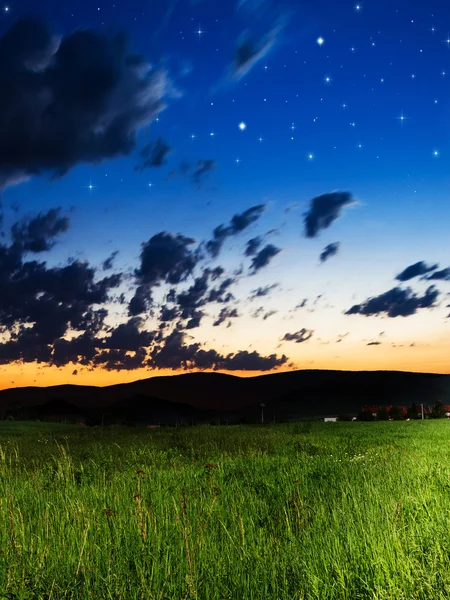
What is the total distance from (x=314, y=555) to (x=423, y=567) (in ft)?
3.12

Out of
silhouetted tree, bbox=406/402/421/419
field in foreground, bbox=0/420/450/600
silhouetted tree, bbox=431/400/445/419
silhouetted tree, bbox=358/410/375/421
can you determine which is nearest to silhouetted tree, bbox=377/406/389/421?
silhouetted tree, bbox=358/410/375/421

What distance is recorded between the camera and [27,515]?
25.4ft

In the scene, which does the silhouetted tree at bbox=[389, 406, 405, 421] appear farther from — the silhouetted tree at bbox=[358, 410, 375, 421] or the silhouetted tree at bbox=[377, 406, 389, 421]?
the silhouetted tree at bbox=[358, 410, 375, 421]

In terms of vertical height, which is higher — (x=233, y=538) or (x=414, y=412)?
(x=233, y=538)

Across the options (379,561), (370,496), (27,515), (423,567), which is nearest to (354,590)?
(379,561)

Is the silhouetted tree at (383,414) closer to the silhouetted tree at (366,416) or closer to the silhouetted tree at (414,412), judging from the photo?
the silhouetted tree at (366,416)

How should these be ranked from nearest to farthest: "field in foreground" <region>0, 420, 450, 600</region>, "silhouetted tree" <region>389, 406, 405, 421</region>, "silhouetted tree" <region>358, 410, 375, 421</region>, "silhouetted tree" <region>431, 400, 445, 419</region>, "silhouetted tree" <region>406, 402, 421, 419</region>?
"field in foreground" <region>0, 420, 450, 600</region> < "silhouetted tree" <region>358, 410, 375, 421</region> < "silhouetted tree" <region>389, 406, 405, 421</region> < "silhouetted tree" <region>431, 400, 445, 419</region> < "silhouetted tree" <region>406, 402, 421, 419</region>

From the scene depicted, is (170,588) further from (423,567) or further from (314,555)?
(423,567)

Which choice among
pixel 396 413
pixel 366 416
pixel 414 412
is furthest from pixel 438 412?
pixel 366 416

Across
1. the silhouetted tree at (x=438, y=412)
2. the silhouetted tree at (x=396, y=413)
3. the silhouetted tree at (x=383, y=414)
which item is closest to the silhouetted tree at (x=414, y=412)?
the silhouetted tree at (x=396, y=413)

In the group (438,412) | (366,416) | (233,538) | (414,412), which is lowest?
(414,412)

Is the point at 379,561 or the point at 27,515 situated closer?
the point at 379,561

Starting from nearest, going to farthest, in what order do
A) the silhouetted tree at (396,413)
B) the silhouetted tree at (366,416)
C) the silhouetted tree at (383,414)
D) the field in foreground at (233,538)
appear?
the field in foreground at (233,538)
the silhouetted tree at (366,416)
the silhouetted tree at (383,414)
the silhouetted tree at (396,413)

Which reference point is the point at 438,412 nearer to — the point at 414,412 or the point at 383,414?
the point at 414,412
